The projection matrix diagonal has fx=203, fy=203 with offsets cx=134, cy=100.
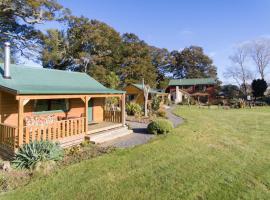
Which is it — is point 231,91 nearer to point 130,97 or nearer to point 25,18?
point 130,97

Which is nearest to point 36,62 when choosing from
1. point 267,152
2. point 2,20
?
point 2,20

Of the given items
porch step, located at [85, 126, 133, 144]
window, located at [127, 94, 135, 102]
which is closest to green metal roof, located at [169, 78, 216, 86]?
window, located at [127, 94, 135, 102]

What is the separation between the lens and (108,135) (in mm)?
11656

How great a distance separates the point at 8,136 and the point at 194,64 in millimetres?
67650

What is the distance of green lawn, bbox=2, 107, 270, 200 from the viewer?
5516mm

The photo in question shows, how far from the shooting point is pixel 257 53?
5719 cm

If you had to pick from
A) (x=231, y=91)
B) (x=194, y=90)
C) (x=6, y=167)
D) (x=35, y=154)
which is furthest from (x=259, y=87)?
(x=6, y=167)

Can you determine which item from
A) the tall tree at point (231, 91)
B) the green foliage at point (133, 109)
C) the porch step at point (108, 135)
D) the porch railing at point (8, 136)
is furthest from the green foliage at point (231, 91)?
the porch railing at point (8, 136)

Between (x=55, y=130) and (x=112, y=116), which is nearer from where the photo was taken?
(x=55, y=130)

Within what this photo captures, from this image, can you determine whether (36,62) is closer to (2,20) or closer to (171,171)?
(2,20)

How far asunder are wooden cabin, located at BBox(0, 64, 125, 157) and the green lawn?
8.12 ft

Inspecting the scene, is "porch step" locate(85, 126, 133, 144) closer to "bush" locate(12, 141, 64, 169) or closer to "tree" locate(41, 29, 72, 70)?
"bush" locate(12, 141, 64, 169)

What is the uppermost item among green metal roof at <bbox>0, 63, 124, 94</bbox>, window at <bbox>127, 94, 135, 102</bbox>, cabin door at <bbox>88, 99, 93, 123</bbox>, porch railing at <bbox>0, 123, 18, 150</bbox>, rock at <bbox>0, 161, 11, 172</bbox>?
green metal roof at <bbox>0, 63, 124, 94</bbox>

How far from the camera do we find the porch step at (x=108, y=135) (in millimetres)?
10664
